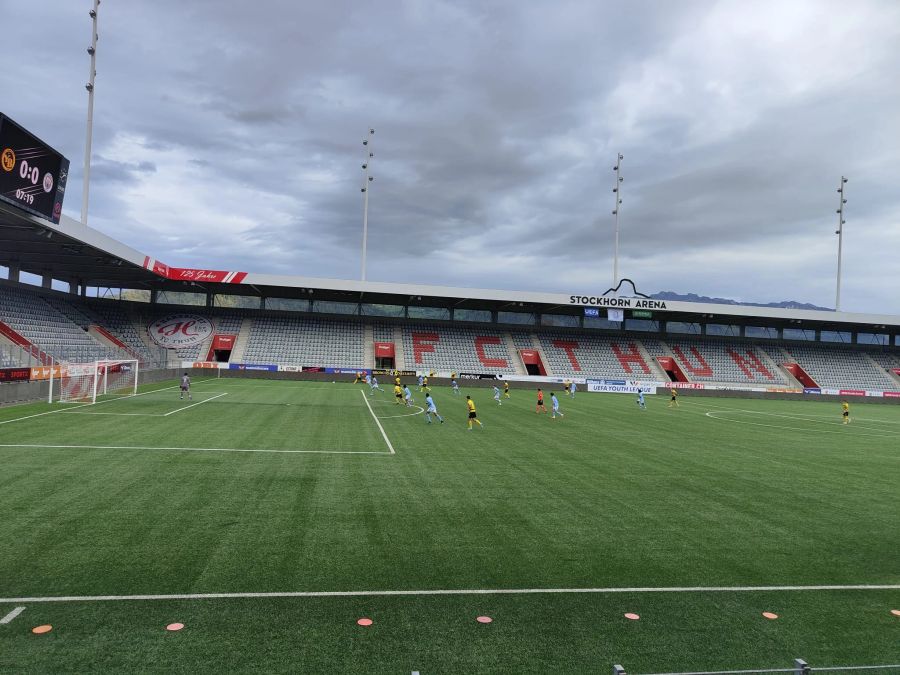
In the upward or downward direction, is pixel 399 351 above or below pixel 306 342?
below

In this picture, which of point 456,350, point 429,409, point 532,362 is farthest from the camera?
point 532,362

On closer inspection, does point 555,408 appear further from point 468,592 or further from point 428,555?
point 468,592

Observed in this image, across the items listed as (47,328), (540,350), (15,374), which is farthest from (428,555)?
(540,350)

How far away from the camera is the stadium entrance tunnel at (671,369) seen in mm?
61034

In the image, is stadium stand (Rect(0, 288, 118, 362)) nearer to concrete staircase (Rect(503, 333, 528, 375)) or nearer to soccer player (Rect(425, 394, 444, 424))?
soccer player (Rect(425, 394, 444, 424))

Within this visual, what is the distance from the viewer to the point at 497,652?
546 cm

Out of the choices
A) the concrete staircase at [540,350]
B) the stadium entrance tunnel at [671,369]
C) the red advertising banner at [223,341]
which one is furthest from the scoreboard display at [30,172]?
the stadium entrance tunnel at [671,369]

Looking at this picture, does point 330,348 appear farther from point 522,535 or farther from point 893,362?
point 893,362

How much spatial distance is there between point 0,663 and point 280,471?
8.06 meters

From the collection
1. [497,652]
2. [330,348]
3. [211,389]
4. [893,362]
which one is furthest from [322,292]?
[893,362]

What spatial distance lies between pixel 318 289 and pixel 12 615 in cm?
5088

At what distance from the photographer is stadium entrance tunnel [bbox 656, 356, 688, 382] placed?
200 ft

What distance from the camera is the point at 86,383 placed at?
29.3 metres

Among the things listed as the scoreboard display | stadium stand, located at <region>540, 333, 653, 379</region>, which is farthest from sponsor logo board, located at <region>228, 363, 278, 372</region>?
stadium stand, located at <region>540, 333, 653, 379</region>
